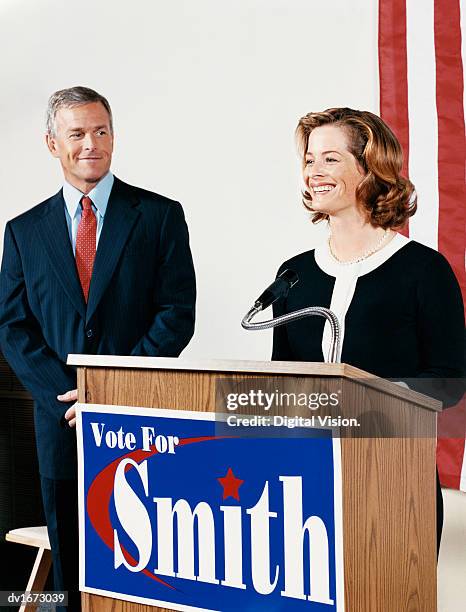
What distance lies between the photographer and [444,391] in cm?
217

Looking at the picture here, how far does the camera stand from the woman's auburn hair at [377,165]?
2.57 metres

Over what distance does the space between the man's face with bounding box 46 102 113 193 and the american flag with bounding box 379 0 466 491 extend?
0.98 meters

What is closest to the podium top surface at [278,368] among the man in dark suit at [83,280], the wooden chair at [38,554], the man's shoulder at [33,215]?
the man in dark suit at [83,280]

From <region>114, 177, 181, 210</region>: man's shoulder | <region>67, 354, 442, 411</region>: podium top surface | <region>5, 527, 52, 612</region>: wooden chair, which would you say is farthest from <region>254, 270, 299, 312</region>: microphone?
<region>5, 527, 52, 612</region>: wooden chair

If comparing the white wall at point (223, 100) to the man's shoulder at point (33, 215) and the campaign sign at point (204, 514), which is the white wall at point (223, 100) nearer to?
the man's shoulder at point (33, 215)

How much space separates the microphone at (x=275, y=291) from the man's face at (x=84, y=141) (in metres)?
1.20

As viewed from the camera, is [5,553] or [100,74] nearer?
[100,74]

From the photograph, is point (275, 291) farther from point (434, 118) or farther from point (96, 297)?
point (434, 118)

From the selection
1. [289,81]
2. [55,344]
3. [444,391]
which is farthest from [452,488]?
[289,81]

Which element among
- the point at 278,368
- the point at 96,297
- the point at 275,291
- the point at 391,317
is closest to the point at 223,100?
the point at 96,297

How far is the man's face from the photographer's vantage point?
10.2ft

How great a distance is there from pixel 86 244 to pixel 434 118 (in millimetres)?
1244

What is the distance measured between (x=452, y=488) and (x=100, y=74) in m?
2.31

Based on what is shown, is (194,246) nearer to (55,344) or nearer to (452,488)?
(55,344)
